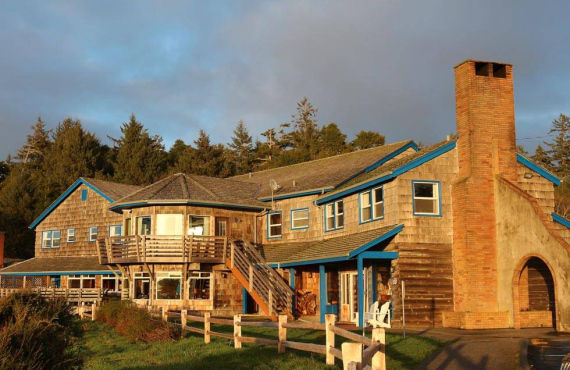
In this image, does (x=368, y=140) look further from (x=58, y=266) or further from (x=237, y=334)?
(x=237, y=334)

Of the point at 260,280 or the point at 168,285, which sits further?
the point at 168,285

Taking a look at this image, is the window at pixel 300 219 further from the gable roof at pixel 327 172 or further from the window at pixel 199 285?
the window at pixel 199 285

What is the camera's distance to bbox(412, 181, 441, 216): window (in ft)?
80.1

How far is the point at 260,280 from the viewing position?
2928cm

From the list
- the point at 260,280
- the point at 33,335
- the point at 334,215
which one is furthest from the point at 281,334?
the point at 334,215

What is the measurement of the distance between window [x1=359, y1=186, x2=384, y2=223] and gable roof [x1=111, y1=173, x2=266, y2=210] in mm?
8021

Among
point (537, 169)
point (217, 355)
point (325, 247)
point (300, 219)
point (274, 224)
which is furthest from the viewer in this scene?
point (274, 224)

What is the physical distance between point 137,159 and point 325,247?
1781 inches

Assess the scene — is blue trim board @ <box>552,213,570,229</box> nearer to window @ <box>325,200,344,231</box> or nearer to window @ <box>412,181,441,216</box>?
window @ <box>412,181,441,216</box>

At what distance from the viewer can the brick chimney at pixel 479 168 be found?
2338cm

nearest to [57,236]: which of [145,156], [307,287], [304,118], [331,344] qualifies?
[307,287]

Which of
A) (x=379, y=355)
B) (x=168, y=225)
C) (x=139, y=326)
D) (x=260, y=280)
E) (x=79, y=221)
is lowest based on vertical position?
(x=139, y=326)

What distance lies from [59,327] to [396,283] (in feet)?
49.9

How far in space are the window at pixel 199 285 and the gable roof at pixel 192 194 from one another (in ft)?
11.4
